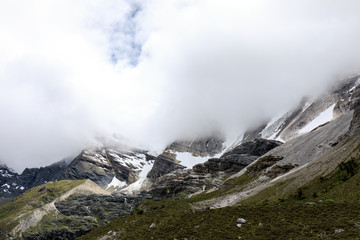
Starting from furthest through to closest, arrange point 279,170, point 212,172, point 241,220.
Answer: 1. point 212,172
2. point 279,170
3. point 241,220

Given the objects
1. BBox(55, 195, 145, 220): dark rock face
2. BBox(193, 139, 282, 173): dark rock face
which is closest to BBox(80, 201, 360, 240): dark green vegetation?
BBox(193, 139, 282, 173): dark rock face

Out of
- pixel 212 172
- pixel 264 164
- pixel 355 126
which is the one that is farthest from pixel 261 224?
pixel 212 172

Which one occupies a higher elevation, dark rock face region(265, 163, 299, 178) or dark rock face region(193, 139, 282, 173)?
dark rock face region(193, 139, 282, 173)

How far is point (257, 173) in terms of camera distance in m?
115

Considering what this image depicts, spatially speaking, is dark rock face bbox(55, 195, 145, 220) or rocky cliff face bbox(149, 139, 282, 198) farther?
dark rock face bbox(55, 195, 145, 220)

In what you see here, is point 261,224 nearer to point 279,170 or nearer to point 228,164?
point 279,170

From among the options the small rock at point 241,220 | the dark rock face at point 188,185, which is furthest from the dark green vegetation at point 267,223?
the dark rock face at point 188,185

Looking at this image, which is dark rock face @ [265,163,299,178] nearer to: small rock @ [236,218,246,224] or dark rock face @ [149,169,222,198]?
dark rock face @ [149,169,222,198]

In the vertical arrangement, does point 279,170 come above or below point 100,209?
below

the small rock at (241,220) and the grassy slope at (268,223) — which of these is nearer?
the grassy slope at (268,223)

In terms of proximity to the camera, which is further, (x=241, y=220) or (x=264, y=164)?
(x=264, y=164)

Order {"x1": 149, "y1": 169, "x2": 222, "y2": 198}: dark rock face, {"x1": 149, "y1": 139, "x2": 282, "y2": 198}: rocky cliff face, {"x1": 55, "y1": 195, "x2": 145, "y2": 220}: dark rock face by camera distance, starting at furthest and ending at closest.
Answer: {"x1": 55, "y1": 195, "x2": 145, "y2": 220}: dark rock face → {"x1": 149, "y1": 139, "x2": 282, "y2": 198}: rocky cliff face → {"x1": 149, "y1": 169, "x2": 222, "y2": 198}: dark rock face

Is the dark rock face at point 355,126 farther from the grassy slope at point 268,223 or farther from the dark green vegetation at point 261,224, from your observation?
the dark green vegetation at point 261,224

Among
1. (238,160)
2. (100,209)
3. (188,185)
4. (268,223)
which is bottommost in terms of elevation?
(268,223)
